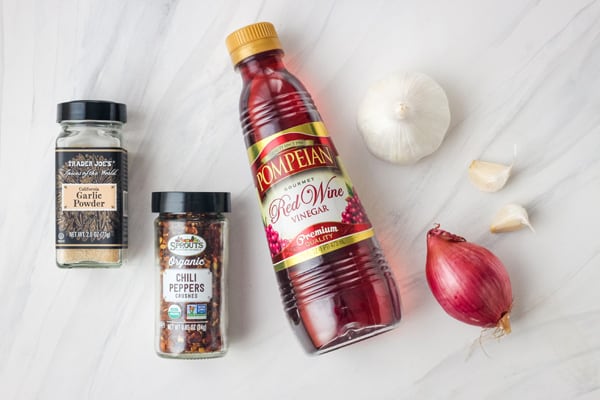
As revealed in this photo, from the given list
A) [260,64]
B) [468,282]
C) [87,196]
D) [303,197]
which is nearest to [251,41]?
[260,64]

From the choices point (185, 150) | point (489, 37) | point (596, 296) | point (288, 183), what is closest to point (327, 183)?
point (288, 183)

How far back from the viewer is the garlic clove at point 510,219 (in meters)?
1.06

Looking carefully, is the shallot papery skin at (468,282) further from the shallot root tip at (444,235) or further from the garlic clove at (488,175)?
the garlic clove at (488,175)

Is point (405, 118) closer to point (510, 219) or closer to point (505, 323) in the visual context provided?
point (510, 219)

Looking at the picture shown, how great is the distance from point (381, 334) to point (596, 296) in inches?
14.2

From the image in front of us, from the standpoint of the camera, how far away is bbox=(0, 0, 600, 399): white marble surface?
109 centimetres

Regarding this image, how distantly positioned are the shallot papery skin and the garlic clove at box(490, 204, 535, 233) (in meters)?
0.06

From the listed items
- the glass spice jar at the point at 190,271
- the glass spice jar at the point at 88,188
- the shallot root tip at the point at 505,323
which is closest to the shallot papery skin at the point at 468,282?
the shallot root tip at the point at 505,323

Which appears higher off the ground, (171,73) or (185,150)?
(171,73)

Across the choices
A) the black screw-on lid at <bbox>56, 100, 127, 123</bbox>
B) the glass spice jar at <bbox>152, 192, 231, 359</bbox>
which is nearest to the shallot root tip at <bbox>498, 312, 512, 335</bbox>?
the glass spice jar at <bbox>152, 192, 231, 359</bbox>

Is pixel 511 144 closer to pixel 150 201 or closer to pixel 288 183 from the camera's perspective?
pixel 288 183

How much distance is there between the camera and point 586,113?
1089 mm

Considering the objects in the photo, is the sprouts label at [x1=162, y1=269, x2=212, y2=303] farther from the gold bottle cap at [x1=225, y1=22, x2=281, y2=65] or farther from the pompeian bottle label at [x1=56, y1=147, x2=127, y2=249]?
the gold bottle cap at [x1=225, y1=22, x2=281, y2=65]

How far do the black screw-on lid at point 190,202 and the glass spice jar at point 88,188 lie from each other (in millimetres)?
88
